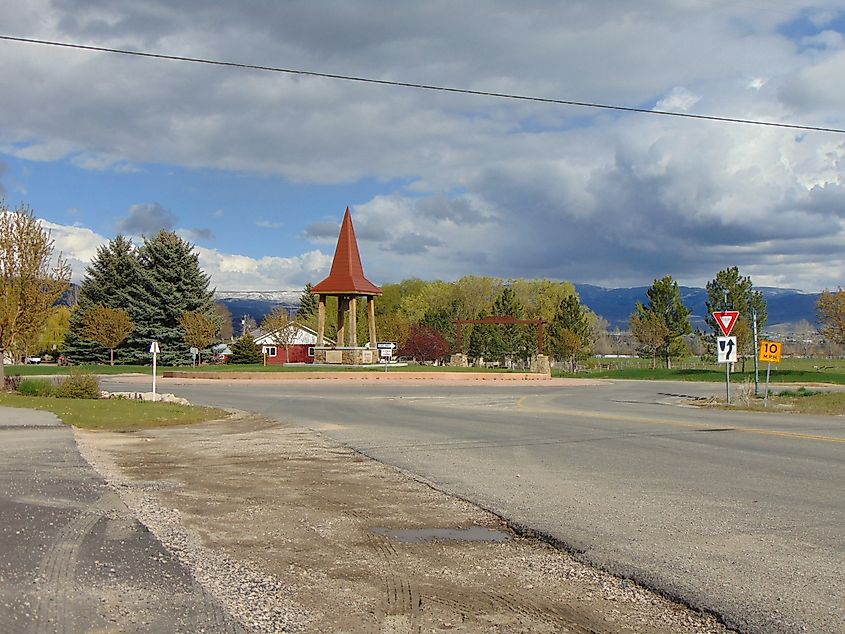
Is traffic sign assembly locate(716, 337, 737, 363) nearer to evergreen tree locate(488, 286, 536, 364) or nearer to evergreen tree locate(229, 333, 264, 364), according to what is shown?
evergreen tree locate(488, 286, 536, 364)

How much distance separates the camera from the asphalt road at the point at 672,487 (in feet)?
20.3

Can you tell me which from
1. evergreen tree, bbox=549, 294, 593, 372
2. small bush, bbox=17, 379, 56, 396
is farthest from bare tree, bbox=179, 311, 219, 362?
small bush, bbox=17, 379, 56, 396

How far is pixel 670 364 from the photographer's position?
236ft

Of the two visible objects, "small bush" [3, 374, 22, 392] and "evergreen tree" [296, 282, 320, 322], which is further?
"evergreen tree" [296, 282, 320, 322]

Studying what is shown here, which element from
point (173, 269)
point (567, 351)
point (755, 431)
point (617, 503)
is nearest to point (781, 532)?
point (617, 503)

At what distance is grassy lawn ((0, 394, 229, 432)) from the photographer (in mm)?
18781

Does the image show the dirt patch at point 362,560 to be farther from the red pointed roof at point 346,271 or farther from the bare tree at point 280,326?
the bare tree at point 280,326

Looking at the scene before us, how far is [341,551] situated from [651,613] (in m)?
2.74

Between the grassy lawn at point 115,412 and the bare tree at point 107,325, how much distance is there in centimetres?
3802

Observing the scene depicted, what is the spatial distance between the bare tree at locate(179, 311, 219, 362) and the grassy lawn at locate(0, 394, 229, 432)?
40.2 m

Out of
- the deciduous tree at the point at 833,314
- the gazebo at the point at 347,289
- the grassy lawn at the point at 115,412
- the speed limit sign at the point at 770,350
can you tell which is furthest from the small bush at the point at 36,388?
the deciduous tree at the point at 833,314

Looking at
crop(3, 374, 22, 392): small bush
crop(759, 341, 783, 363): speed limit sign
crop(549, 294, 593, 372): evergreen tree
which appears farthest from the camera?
crop(549, 294, 593, 372): evergreen tree

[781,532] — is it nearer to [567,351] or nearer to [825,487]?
[825,487]

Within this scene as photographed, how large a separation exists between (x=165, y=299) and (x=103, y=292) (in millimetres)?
6353
